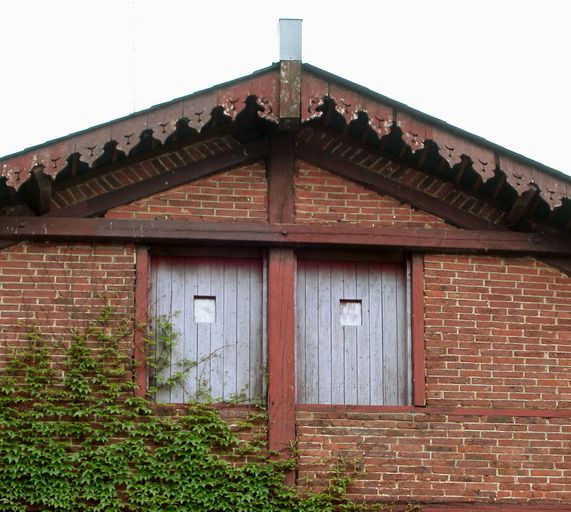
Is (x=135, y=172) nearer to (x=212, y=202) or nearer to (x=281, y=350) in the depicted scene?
(x=212, y=202)

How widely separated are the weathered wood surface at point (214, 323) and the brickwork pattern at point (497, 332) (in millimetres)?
1734

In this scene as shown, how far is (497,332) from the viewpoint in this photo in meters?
14.3

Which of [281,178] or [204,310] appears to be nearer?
[204,310]

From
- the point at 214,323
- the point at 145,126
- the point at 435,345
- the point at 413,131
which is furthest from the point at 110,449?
the point at 413,131

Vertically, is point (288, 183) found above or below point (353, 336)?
above

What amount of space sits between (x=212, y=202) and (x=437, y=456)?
3.35 meters

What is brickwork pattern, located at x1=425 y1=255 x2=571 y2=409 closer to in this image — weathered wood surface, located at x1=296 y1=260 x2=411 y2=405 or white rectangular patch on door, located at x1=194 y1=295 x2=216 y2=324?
weathered wood surface, located at x1=296 y1=260 x2=411 y2=405

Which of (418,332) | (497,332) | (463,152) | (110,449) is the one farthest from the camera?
(497,332)

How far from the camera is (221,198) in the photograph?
14.4 metres

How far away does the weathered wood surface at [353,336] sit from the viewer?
559 inches

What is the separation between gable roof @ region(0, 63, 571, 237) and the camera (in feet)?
44.9

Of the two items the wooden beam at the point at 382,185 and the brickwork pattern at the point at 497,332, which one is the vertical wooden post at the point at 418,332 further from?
the wooden beam at the point at 382,185

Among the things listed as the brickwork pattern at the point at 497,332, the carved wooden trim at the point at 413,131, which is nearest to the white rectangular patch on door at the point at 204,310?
the brickwork pattern at the point at 497,332

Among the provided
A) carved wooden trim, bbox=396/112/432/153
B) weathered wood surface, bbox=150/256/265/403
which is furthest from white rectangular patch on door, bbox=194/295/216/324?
carved wooden trim, bbox=396/112/432/153
